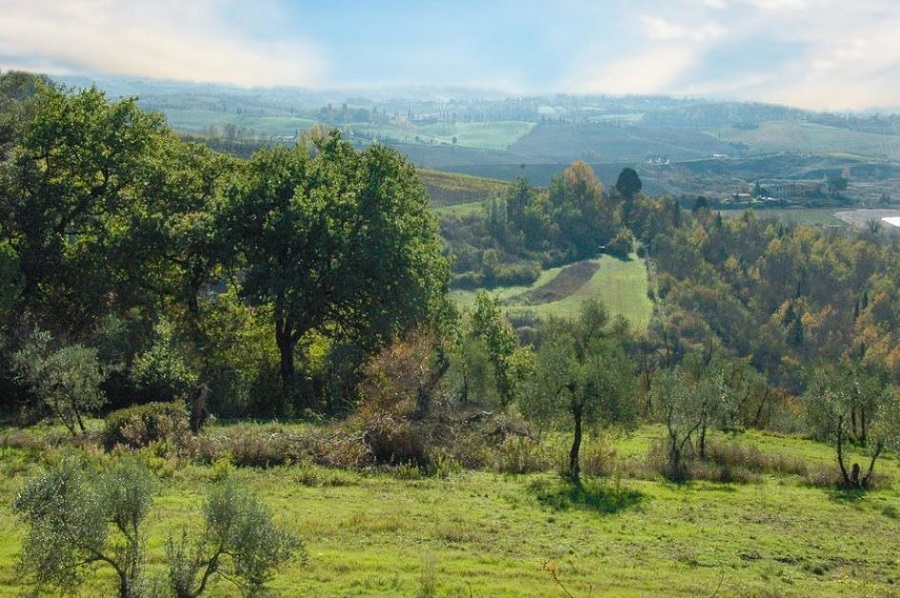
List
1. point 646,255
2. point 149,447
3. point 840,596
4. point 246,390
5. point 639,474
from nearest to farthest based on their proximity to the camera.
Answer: point 840,596 → point 149,447 → point 639,474 → point 246,390 → point 646,255

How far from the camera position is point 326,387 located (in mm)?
35031

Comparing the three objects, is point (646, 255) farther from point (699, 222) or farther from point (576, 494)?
point (576, 494)

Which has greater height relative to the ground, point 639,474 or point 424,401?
point 424,401

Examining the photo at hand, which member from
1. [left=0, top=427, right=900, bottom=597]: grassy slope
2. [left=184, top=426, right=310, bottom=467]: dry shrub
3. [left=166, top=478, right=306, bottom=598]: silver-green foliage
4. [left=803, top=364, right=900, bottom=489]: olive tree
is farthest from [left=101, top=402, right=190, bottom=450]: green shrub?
[left=803, top=364, right=900, bottom=489]: olive tree

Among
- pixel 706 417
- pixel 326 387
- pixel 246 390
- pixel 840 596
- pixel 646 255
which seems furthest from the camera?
pixel 646 255

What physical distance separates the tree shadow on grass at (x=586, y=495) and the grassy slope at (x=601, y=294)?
248 ft

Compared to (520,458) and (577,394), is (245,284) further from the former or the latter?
(577,394)

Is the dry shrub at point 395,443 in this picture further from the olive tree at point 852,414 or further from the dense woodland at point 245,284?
the olive tree at point 852,414

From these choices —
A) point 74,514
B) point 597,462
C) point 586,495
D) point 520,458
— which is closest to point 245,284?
point 520,458

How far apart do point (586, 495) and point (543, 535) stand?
4.42 metres

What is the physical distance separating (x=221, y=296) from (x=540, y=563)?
25752 millimetres

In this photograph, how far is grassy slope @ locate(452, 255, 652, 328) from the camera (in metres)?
104

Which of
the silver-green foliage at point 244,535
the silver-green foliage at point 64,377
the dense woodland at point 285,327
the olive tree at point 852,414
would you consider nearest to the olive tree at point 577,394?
the dense woodland at point 285,327

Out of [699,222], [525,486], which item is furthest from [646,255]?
[525,486]
